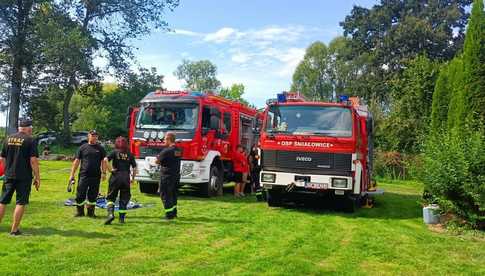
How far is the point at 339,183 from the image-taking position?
1137cm

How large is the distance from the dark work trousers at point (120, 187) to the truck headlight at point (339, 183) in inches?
175

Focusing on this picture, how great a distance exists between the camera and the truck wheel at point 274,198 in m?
12.8

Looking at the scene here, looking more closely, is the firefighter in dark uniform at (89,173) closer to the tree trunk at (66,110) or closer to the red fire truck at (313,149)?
the red fire truck at (313,149)

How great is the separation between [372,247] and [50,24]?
32.5 meters

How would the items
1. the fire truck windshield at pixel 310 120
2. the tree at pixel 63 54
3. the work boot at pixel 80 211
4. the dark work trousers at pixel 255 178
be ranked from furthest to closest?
the tree at pixel 63 54, the dark work trousers at pixel 255 178, the fire truck windshield at pixel 310 120, the work boot at pixel 80 211

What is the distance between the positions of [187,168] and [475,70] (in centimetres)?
739

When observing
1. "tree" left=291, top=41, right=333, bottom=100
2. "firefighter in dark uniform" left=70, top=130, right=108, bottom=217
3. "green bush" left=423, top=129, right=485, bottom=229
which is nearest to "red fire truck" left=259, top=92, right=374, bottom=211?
"green bush" left=423, top=129, right=485, bottom=229

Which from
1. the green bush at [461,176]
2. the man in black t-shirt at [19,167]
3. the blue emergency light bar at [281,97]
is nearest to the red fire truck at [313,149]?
the blue emergency light bar at [281,97]

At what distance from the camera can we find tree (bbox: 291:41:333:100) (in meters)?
68.8

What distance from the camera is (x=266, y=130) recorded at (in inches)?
481

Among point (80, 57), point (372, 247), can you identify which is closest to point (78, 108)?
point (80, 57)

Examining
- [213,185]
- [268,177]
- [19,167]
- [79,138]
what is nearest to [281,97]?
[268,177]

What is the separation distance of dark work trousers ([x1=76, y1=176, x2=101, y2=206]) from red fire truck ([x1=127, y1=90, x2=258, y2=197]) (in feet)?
12.2

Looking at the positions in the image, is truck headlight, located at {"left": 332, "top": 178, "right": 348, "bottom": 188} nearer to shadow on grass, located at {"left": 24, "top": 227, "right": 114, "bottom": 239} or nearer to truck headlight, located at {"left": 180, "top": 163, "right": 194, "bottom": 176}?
truck headlight, located at {"left": 180, "top": 163, "right": 194, "bottom": 176}
